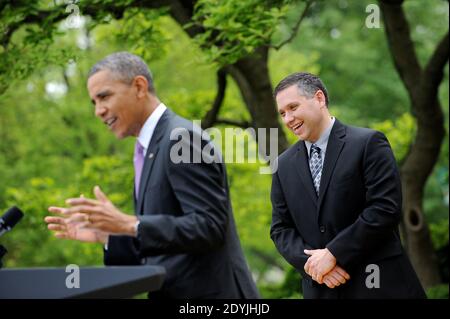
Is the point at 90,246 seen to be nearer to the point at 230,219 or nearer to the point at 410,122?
the point at 410,122

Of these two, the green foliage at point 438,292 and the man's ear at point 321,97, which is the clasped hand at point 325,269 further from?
the green foliage at point 438,292

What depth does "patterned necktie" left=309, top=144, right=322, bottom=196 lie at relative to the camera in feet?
15.2

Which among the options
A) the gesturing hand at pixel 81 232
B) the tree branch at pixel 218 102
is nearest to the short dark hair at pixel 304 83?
the gesturing hand at pixel 81 232

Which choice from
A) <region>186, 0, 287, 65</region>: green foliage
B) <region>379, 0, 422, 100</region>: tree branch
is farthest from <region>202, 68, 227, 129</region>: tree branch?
<region>186, 0, 287, 65</region>: green foliage

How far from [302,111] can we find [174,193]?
0.81 m

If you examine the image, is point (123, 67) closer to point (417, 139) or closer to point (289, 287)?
point (417, 139)

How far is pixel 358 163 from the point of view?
4484 mm

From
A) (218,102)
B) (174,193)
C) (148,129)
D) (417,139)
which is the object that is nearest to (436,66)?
(417,139)

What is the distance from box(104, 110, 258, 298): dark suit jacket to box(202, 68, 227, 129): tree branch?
719 cm

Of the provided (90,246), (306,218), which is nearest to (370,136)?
(306,218)

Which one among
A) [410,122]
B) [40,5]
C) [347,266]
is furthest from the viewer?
[410,122]

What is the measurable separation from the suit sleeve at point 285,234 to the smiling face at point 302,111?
0.41 metres

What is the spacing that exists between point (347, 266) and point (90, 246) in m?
11.3

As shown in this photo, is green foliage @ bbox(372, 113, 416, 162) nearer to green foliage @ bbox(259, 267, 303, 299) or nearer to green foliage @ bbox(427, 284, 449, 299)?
green foliage @ bbox(259, 267, 303, 299)
